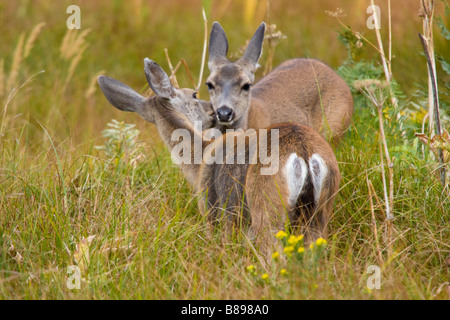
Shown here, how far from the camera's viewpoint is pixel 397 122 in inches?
199

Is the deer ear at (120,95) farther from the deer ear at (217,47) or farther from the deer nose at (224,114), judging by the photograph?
the deer ear at (217,47)

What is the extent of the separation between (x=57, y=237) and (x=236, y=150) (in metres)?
1.17

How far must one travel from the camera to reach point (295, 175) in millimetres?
3377

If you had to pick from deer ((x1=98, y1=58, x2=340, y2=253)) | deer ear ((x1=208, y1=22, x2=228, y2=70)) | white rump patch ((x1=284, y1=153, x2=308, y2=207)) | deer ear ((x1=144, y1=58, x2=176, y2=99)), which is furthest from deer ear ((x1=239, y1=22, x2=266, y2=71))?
white rump patch ((x1=284, y1=153, x2=308, y2=207))

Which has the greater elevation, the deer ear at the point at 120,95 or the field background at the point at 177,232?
the deer ear at the point at 120,95

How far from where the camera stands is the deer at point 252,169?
3.42 m

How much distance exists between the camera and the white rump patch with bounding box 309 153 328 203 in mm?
3369

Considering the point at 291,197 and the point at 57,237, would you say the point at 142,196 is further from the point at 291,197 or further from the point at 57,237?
the point at 291,197

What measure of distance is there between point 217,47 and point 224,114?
3.66 ft

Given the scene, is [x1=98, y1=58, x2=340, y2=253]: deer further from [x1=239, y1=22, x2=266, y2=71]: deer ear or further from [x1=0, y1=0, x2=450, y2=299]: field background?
[x1=239, y1=22, x2=266, y2=71]: deer ear

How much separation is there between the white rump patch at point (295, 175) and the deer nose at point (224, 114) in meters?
1.97

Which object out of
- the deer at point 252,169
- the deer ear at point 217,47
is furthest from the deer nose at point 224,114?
the deer ear at point 217,47

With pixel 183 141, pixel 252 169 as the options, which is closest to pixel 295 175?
pixel 252 169

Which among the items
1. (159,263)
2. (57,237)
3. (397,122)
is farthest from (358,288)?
(397,122)
